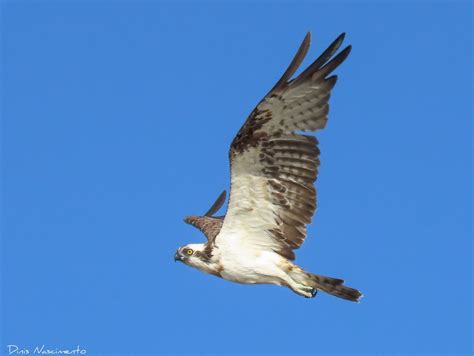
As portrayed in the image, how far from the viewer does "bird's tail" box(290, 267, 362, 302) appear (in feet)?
41.3

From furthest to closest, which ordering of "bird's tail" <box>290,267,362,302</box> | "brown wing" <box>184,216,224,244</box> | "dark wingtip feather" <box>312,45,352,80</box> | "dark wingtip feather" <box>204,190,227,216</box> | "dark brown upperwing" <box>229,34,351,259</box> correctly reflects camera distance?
"dark wingtip feather" <box>204,190,227,216</box> → "brown wing" <box>184,216,224,244</box> → "bird's tail" <box>290,267,362,302</box> → "dark brown upperwing" <box>229,34,351,259</box> → "dark wingtip feather" <box>312,45,352,80</box>

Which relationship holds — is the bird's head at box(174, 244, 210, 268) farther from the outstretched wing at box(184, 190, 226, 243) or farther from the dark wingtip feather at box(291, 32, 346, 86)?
the dark wingtip feather at box(291, 32, 346, 86)

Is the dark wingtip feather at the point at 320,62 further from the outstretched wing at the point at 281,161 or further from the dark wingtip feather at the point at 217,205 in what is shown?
the dark wingtip feather at the point at 217,205

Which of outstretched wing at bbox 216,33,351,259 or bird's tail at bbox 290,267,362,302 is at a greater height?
outstretched wing at bbox 216,33,351,259

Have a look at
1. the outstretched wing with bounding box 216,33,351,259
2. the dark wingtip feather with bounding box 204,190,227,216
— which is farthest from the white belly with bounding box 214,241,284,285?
the dark wingtip feather with bounding box 204,190,227,216

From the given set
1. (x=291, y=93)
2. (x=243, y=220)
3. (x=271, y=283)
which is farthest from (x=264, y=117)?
(x=271, y=283)

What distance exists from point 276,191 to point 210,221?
2.92 metres

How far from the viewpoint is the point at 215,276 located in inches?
507

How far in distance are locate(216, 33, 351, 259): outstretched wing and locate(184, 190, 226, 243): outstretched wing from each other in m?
0.72

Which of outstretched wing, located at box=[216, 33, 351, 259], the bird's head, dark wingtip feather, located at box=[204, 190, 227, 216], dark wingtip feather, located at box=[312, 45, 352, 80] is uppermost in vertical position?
dark wingtip feather, located at box=[204, 190, 227, 216]

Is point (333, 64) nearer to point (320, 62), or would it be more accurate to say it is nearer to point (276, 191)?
point (320, 62)

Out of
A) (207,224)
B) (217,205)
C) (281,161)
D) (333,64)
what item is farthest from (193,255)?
(217,205)

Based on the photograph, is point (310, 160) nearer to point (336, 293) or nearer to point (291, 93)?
point (291, 93)

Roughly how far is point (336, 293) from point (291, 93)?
9.20 ft
